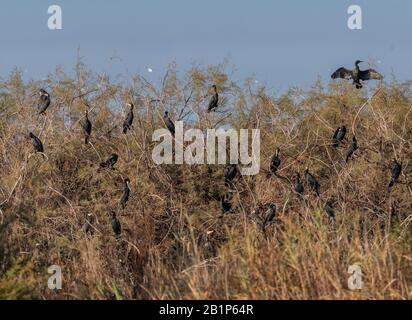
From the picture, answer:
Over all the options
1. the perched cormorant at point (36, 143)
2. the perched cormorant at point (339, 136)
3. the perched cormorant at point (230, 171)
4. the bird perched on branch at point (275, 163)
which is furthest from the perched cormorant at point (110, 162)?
the perched cormorant at point (339, 136)

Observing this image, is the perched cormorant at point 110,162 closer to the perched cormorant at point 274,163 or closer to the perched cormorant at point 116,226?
the perched cormorant at point 116,226

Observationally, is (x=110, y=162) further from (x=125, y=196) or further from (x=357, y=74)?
(x=357, y=74)

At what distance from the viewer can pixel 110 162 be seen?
15.8m

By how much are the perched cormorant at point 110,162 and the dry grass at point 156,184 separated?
0.36 metres

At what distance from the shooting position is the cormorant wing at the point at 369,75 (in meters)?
16.6

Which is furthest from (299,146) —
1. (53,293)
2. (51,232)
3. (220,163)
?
(53,293)

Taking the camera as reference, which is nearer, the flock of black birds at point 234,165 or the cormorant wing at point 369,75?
the flock of black birds at point 234,165

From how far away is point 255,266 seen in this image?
9.50 meters

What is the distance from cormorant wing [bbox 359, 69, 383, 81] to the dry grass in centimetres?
41

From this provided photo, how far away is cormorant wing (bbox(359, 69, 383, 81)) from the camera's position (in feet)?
54.5

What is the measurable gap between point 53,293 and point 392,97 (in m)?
9.51

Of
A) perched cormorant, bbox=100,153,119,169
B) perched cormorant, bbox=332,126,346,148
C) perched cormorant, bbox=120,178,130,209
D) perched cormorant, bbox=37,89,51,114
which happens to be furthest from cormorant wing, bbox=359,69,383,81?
perched cormorant, bbox=37,89,51,114

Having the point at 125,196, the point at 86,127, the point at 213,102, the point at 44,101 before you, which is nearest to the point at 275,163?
the point at 213,102

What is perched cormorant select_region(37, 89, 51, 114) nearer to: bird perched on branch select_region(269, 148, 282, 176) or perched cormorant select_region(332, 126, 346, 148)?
bird perched on branch select_region(269, 148, 282, 176)
